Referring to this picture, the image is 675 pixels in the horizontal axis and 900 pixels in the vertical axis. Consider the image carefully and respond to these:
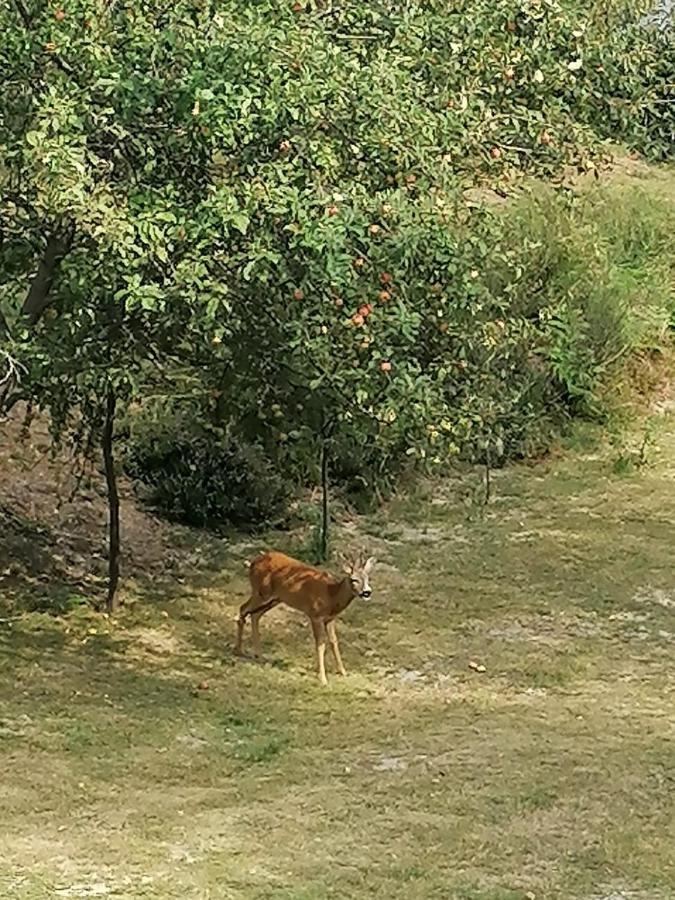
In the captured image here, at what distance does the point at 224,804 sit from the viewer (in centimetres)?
537

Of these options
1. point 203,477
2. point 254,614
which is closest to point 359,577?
point 254,614

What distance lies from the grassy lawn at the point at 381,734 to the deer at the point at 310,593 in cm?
17

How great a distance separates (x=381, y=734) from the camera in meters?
6.29

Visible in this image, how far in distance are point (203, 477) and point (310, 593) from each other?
8.86 feet

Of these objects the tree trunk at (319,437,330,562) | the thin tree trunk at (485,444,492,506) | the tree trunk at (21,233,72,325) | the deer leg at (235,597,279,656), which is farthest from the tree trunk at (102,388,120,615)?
the thin tree trunk at (485,444,492,506)

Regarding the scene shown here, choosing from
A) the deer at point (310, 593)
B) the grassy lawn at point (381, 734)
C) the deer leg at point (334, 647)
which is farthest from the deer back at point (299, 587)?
the grassy lawn at point (381, 734)

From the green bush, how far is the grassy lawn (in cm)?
55

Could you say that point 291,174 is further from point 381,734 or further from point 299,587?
point 299,587

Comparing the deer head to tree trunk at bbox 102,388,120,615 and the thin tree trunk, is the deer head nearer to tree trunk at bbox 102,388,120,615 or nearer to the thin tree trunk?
tree trunk at bbox 102,388,120,615

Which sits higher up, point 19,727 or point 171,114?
point 171,114

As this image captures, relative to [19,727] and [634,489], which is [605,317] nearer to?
[634,489]

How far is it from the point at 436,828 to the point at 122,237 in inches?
88.3

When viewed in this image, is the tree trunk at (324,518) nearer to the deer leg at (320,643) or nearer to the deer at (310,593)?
the deer at (310,593)

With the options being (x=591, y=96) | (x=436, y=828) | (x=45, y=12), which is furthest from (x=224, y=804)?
(x=591, y=96)
